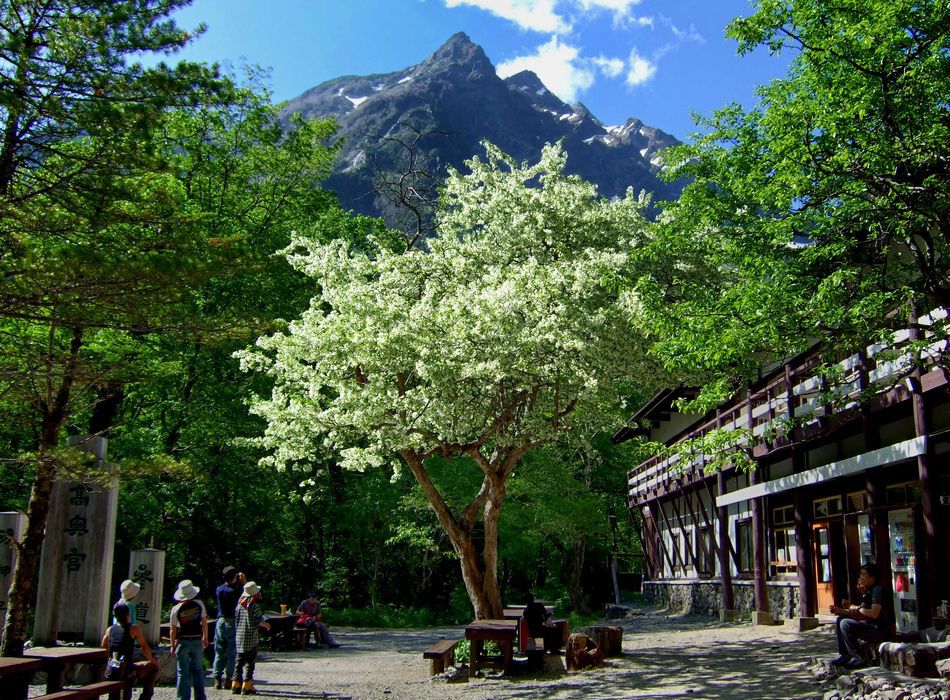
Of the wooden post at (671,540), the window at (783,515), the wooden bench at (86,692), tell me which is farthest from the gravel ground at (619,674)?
A: the wooden post at (671,540)

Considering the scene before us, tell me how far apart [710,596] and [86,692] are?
20068 mm

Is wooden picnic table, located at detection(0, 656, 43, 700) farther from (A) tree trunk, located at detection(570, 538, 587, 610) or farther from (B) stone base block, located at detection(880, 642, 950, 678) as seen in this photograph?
(A) tree trunk, located at detection(570, 538, 587, 610)

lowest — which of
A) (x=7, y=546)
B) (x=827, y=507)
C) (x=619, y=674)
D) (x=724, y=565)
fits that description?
(x=619, y=674)

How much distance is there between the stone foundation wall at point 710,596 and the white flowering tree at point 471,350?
6.26m

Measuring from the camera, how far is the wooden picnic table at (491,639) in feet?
40.1

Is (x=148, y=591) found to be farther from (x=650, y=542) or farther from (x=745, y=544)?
(x=650, y=542)

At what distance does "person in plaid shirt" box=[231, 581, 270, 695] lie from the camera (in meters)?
10.8

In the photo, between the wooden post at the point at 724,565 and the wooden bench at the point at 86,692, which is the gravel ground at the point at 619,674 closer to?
the wooden bench at the point at 86,692

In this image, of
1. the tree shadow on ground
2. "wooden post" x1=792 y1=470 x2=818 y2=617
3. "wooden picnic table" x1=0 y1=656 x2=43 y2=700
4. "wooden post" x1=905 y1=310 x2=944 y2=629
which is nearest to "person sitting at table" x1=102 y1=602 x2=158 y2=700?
"wooden picnic table" x1=0 y1=656 x2=43 y2=700

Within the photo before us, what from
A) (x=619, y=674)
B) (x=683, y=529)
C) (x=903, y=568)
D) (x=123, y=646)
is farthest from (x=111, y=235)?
(x=683, y=529)

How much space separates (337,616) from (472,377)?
1650 cm

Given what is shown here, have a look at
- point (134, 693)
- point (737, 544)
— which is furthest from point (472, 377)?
point (737, 544)

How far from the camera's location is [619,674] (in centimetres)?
1225

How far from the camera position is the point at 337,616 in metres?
27.0
